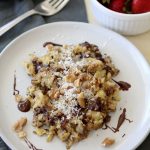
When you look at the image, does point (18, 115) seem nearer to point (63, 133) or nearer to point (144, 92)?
point (63, 133)

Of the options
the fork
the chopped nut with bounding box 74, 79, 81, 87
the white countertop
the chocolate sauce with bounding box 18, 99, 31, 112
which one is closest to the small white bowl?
the white countertop

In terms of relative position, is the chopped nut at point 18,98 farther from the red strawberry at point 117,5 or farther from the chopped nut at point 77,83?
the red strawberry at point 117,5

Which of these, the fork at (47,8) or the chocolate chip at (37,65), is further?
the fork at (47,8)

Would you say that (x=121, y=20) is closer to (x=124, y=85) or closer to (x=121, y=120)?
(x=124, y=85)

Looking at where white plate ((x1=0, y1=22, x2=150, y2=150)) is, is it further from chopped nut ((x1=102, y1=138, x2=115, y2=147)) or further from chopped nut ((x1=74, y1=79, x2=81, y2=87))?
chopped nut ((x1=74, y1=79, x2=81, y2=87))

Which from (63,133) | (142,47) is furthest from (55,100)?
(142,47)

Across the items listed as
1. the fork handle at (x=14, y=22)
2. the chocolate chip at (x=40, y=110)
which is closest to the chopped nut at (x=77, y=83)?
the chocolate chip at (x=40, y=110)
